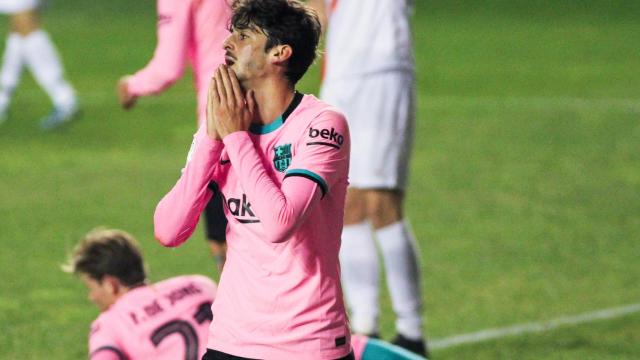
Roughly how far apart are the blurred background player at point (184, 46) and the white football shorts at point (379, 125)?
0.95 m

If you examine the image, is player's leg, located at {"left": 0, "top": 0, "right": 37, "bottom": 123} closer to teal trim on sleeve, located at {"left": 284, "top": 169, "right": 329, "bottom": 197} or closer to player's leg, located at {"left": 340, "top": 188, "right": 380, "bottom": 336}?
player's leg, located at {"left": 340, "top": 188, "right": 380, "bottom": 336}

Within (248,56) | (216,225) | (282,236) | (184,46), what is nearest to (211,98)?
(248,56)

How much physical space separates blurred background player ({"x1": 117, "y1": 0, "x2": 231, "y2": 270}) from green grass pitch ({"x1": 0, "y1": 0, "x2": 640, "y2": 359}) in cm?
160

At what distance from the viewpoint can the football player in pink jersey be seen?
3.88 meters

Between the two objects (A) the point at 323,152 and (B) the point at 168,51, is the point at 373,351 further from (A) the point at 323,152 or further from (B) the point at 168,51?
(A) the point at 323,152

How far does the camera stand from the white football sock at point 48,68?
14812 mm

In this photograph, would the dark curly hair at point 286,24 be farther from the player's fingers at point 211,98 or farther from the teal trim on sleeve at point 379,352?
the teal trim on sleeve at point 379,352

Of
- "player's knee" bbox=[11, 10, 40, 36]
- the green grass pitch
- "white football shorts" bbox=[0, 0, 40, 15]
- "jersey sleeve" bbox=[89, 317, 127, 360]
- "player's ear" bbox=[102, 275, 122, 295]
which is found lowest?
the green grass pitch

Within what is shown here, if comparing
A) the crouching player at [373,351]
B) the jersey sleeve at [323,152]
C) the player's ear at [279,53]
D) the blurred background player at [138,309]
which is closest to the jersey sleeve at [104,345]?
the blurred background player at [138,309]

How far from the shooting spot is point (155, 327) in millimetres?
5301

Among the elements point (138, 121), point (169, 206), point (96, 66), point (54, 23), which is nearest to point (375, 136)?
point (169, 206)

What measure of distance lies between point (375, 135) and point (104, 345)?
2338 millimetres

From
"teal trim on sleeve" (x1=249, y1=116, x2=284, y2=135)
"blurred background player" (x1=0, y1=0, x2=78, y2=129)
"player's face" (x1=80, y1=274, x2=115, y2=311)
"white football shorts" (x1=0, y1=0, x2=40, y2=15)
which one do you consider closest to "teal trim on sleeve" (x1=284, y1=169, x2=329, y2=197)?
"teal trim on sleeve" (x1=249, y1=116, x2=284, y2=135)

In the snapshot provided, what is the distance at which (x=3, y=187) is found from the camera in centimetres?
1171
